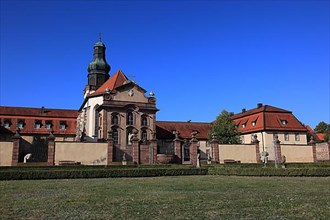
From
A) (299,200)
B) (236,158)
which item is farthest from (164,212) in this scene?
(236,158)

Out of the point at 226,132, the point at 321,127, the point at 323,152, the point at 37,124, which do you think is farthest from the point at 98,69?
the point at 321,127

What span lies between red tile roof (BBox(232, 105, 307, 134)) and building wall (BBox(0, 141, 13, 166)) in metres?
39.2

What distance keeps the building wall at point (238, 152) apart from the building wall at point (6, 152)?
2411 centimetres

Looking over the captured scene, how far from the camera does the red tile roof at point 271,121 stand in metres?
57.0

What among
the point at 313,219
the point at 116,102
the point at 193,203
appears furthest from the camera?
the point at 116,102

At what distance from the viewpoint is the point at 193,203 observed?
10.7m

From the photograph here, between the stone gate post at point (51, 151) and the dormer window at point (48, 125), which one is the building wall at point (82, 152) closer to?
the stone gate post at point (51, 151)

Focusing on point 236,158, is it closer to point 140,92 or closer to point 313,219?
point 140,92

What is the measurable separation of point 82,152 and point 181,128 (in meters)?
30.1

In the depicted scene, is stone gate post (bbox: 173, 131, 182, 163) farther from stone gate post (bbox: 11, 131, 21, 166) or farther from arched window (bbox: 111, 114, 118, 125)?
stone gate post (bbox: 11, 131, 21, 166)

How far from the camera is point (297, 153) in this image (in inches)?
1747

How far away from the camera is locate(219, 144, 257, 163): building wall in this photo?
136 ft

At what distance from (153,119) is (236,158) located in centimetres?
1771

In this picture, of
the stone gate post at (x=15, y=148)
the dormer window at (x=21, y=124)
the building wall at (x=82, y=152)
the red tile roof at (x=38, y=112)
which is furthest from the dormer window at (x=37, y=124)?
the stone gate post at (x=15, y=148)
